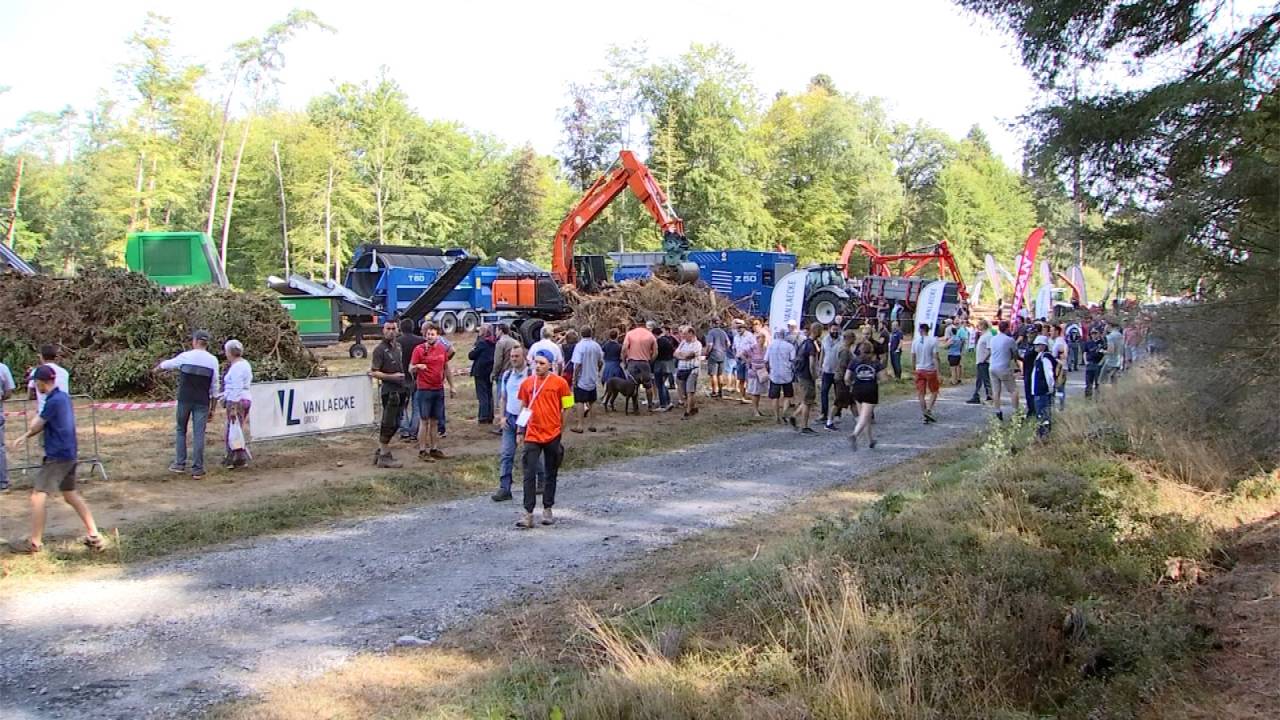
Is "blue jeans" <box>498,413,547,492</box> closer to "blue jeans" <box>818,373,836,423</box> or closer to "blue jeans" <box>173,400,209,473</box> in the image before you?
"blue jeans" <box>173,400,209,473</box>

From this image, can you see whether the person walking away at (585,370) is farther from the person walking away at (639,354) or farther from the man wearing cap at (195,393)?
the man wearing cap at (195,393)

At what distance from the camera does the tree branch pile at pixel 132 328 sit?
1628cm

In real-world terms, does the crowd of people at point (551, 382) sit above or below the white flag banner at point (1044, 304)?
below

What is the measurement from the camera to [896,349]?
22500 mm

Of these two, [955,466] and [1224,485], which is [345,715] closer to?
[955,466]

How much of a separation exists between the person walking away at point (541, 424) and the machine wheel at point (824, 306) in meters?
20.8

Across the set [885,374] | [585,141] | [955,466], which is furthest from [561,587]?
[585,141]

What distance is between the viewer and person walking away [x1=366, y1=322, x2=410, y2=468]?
452 inches

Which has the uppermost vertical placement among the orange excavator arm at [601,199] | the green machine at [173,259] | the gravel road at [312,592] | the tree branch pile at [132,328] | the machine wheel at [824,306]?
the orange excavator arm at [601,199]

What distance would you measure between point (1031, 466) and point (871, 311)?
80.2 feet

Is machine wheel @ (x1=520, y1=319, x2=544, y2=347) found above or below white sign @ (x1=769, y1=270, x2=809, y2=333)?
below

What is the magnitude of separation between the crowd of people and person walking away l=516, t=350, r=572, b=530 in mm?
12

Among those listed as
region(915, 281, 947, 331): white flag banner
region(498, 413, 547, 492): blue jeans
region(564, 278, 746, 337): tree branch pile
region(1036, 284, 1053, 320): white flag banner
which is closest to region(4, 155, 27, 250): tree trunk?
region(564, 278, 746, 337): tree branch pile

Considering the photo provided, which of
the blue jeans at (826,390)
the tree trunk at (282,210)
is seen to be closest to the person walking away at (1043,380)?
the blue jeans at (826,390)
